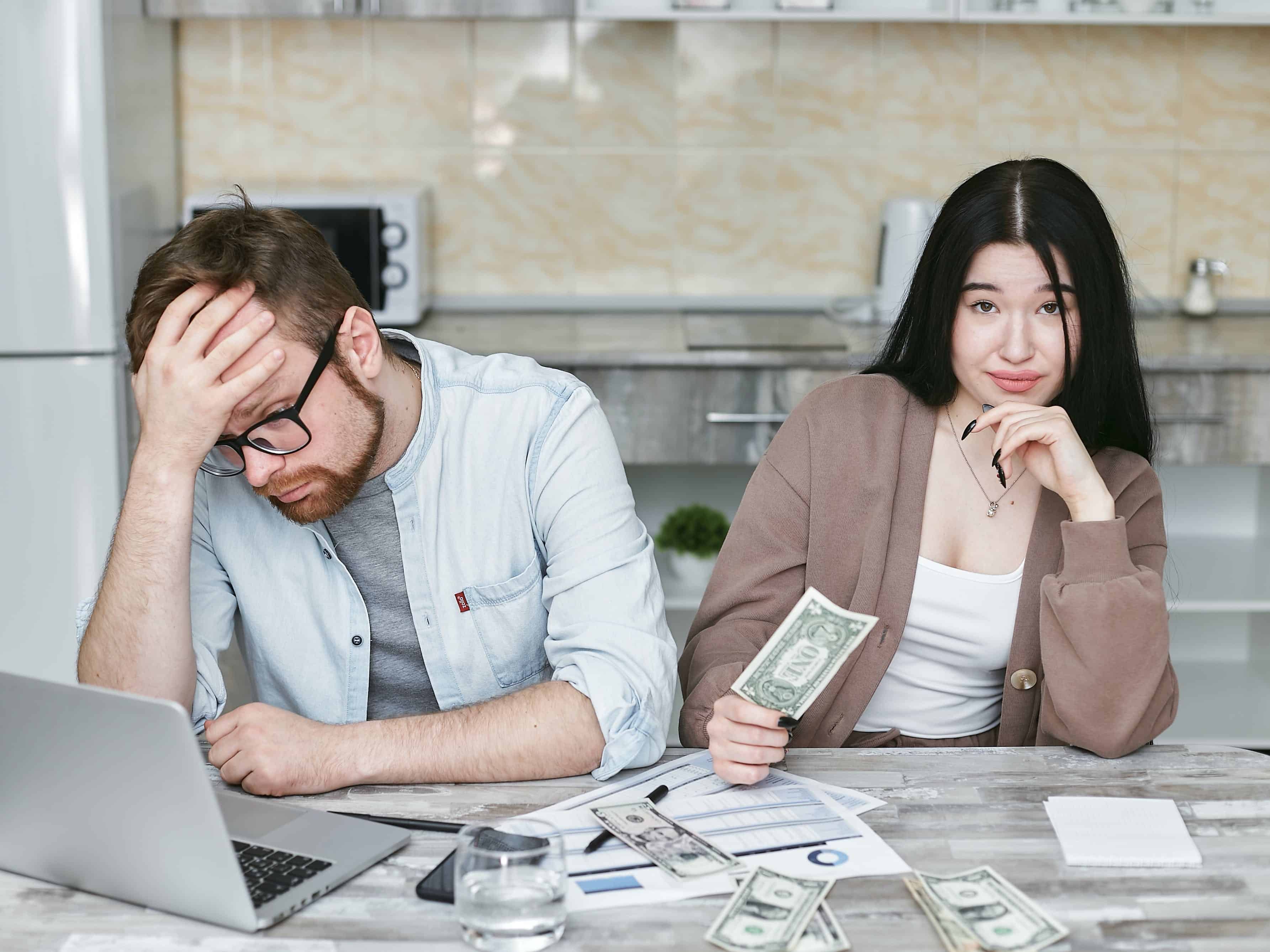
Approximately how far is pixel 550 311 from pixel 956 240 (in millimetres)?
1942

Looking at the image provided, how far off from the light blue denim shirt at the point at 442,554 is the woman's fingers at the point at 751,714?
0.28 meters

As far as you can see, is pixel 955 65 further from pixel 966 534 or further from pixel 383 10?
pixel 966 534

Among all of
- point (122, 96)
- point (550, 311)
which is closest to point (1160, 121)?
point (550, 311)

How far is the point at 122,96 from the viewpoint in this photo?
9.90ft

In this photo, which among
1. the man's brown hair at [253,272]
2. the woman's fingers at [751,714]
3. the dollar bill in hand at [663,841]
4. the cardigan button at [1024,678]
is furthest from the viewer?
the cardigan button at [1024,678]

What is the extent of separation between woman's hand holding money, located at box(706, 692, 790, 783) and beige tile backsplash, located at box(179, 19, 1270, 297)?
2380mm

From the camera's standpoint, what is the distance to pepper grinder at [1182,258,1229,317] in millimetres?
3465

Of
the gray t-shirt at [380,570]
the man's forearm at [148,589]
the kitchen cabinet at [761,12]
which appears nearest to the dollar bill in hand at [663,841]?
the gray t-shirt at [380,570]

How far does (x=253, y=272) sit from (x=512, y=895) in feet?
2.44

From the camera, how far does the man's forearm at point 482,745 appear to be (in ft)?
4.44

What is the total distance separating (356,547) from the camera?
1.62 meters

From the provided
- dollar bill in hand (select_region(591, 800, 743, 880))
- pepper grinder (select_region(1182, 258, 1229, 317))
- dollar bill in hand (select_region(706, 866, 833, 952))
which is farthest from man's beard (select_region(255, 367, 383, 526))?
pepper grinder (select_region(1182, 258, 1229, 317))

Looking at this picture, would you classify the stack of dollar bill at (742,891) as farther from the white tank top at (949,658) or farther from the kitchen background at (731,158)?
the kitchen background at (731,158)

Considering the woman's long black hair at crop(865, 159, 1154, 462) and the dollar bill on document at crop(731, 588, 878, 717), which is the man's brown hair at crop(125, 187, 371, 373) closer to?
the dollar bill on document at crop(731, 588, 878, 717)
